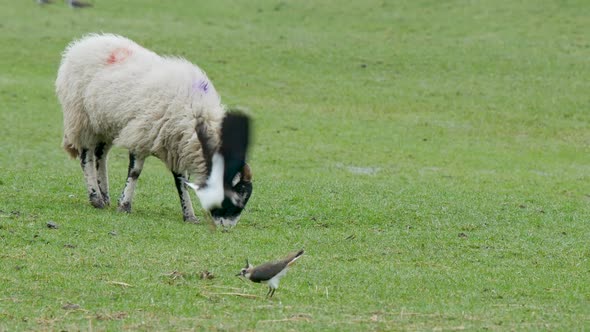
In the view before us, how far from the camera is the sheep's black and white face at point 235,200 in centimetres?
1222

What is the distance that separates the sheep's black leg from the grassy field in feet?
1.43

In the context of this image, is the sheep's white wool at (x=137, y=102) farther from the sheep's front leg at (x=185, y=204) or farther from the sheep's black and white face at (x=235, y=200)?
the sheep's black and white face at (x=235, y=200)

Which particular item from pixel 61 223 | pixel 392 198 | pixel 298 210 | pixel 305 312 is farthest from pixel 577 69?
pixel 305 312

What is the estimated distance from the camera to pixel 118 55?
14195 mm

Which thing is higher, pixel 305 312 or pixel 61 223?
pixel 305 312

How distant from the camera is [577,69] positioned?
28.8 meters

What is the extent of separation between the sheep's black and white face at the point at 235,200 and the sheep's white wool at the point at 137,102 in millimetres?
784

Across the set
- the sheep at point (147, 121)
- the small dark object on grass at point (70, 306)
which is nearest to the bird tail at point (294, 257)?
the small dark object on grass at point (70, 306)

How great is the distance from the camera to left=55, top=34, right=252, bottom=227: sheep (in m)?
12.3

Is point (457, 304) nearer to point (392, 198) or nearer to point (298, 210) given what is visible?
point (298, 210)

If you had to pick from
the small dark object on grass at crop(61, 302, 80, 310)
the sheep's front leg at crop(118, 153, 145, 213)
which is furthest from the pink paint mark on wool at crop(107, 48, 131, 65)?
the small dark object on grass at crop(61, 302, 80, 310)

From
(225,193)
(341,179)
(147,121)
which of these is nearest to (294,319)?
(225,193)

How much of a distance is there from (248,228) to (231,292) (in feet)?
12.3

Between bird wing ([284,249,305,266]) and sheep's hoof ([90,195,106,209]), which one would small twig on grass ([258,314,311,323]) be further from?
sheep's hoof ([90,195,106,209])
